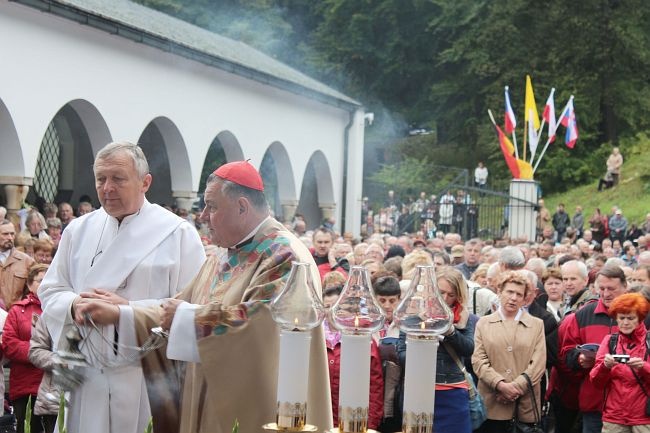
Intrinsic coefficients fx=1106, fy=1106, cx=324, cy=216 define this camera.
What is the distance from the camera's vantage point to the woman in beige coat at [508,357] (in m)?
7.78

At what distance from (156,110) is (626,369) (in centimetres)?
1335

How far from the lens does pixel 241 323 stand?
4250 millimetres

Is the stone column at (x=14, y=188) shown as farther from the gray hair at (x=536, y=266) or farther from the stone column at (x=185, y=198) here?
the gray hair at (x=536, y=266)

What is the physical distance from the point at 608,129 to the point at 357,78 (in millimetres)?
10886

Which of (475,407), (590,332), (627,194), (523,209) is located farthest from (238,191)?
(627,194)

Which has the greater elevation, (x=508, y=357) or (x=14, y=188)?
(x=14, y=188)

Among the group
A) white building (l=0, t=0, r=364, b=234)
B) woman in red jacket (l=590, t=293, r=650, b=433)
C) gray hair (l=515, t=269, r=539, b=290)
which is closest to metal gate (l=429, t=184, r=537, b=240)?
white building (l=0, t=0, r=364, b=234)

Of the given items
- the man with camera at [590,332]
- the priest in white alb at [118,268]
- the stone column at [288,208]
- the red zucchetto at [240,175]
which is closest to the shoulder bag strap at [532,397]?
the man with camera at [590,332]

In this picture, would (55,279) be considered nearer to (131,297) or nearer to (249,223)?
(131,297)

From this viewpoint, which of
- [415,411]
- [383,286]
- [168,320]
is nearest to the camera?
[415,411]

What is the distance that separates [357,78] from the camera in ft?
156

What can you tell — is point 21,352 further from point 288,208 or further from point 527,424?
point 288,208

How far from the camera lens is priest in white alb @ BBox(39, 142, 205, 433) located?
A: 193 inches

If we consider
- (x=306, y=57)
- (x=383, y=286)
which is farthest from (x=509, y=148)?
(x=383, y=286)
